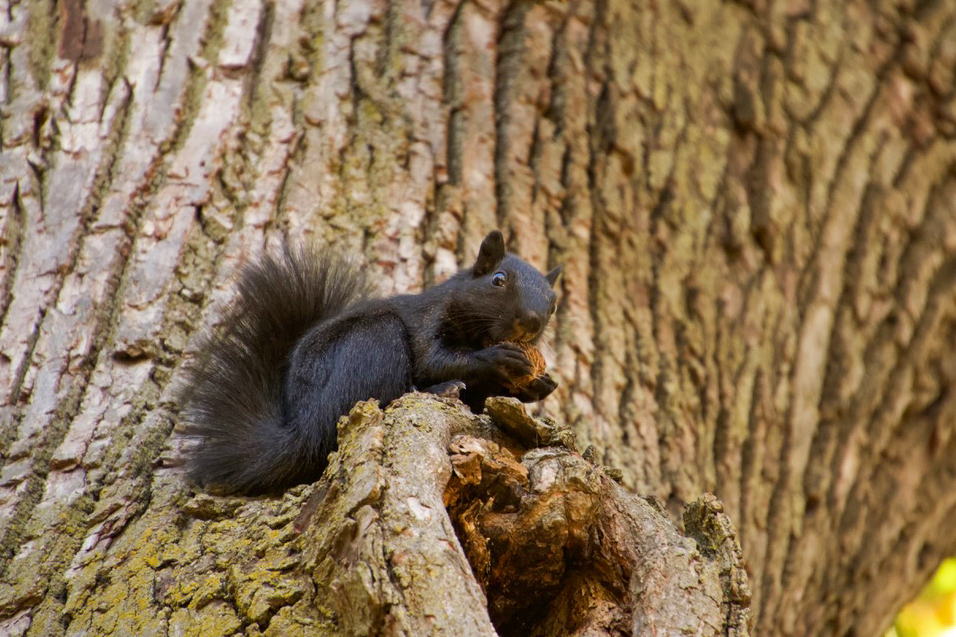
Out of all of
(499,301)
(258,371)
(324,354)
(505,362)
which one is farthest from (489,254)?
(258,371)

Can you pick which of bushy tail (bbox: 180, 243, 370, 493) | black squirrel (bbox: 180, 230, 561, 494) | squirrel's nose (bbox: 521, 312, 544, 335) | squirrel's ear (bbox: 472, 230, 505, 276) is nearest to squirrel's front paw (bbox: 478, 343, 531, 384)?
black squirrel (bbox: 180, 230, 561, 494)

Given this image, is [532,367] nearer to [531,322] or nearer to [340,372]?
[531,322]

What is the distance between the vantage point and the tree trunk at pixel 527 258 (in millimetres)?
1569

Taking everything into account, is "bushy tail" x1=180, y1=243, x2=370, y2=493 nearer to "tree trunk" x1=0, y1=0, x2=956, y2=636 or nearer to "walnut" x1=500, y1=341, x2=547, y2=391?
"tree trunk" x1=0, y1=0, x2=956, y2=636

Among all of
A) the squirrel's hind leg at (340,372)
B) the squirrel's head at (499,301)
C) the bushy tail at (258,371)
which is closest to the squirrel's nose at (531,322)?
the squirrel's head at (499,301)

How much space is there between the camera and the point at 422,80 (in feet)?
8.98

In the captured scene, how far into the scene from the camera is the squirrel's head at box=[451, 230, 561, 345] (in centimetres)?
219

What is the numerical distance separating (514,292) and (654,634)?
0.98m

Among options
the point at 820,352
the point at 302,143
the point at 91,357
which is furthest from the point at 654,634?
the point at 820,352

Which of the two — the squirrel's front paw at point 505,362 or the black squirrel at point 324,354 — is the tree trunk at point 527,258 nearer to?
the black squirrel at point 324,354

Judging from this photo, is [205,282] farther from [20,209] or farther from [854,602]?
[854,602]

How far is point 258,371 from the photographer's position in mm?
2072

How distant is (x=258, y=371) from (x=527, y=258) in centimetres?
85

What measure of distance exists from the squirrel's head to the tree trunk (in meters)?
0.23
